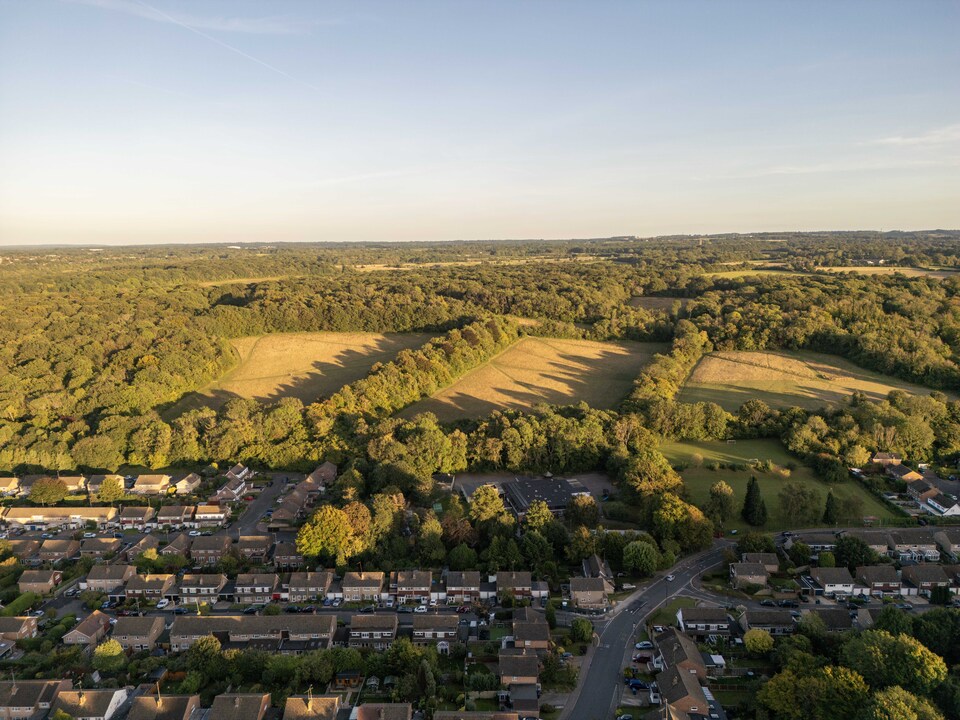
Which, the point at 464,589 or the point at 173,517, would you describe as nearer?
the point at 464,589

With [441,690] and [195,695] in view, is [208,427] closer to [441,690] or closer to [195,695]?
[195,695]

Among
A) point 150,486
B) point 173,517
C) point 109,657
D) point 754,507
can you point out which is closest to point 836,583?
point 754,507

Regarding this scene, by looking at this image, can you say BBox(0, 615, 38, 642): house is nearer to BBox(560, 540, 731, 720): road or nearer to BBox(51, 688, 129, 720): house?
BBox(51, 688, 129, 720): house

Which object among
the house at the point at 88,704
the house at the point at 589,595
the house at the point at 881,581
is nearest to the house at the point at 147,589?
the house at the point at 88,704

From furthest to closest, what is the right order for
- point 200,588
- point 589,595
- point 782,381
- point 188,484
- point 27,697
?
point 782,381 → point 188,484 → point 200,588 → point 589,595 → point 27,697

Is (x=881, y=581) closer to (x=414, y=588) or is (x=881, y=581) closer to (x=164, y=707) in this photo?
(x=414, y=588)

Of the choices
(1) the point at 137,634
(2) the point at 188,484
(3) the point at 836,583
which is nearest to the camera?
(1) the point at 137,634

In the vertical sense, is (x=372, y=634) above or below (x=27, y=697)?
below

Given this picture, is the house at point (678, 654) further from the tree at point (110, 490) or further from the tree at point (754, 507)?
the tree at point (110, 490)
